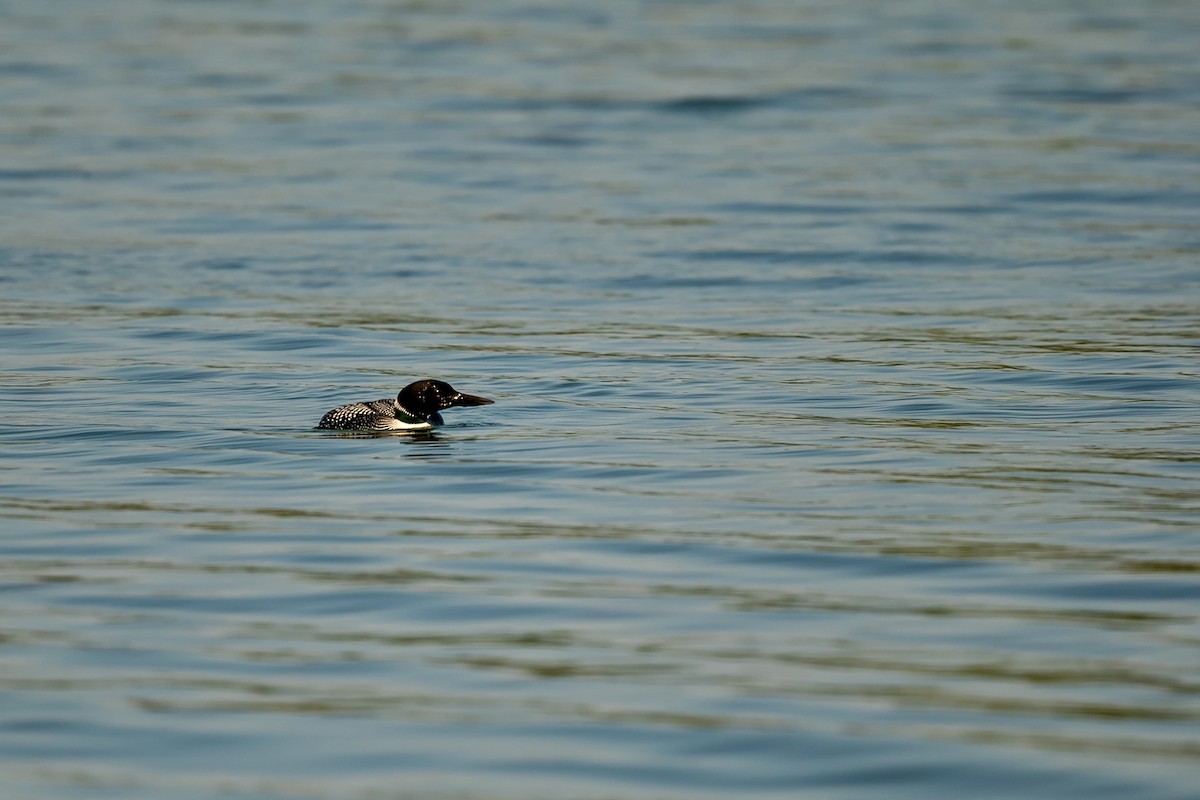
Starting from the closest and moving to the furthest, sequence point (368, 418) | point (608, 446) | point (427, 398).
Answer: point (608, 446)
point (368, 418)
point (427, 398)

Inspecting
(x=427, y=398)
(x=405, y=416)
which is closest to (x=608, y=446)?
(x=427, y=398)

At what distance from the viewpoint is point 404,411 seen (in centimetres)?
1309

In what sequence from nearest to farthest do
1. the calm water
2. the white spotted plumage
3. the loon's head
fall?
the calm water, the white spotted plumage, the loon's head

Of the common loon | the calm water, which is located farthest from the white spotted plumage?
the calm water

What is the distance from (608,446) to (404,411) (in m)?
1.57

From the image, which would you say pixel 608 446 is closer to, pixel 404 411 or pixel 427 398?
pixel 427 398

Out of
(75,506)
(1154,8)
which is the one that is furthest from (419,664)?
(1154,8)

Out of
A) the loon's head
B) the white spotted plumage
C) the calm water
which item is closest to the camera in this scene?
the calm water

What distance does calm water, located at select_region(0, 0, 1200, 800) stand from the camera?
7.14 metres

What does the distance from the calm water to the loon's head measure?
0.23 meters

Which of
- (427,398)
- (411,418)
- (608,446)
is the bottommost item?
(608,446)

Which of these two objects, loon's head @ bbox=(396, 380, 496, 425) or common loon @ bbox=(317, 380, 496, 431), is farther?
loon's head @ bbox=(396, 380, 496, 425)

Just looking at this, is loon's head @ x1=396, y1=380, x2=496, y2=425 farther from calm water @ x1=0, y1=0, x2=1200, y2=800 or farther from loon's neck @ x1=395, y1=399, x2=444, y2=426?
calm water @ x1=0, y1=0, x2=1200, y2=800

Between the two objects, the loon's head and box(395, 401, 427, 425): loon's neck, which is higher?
the loon's head
